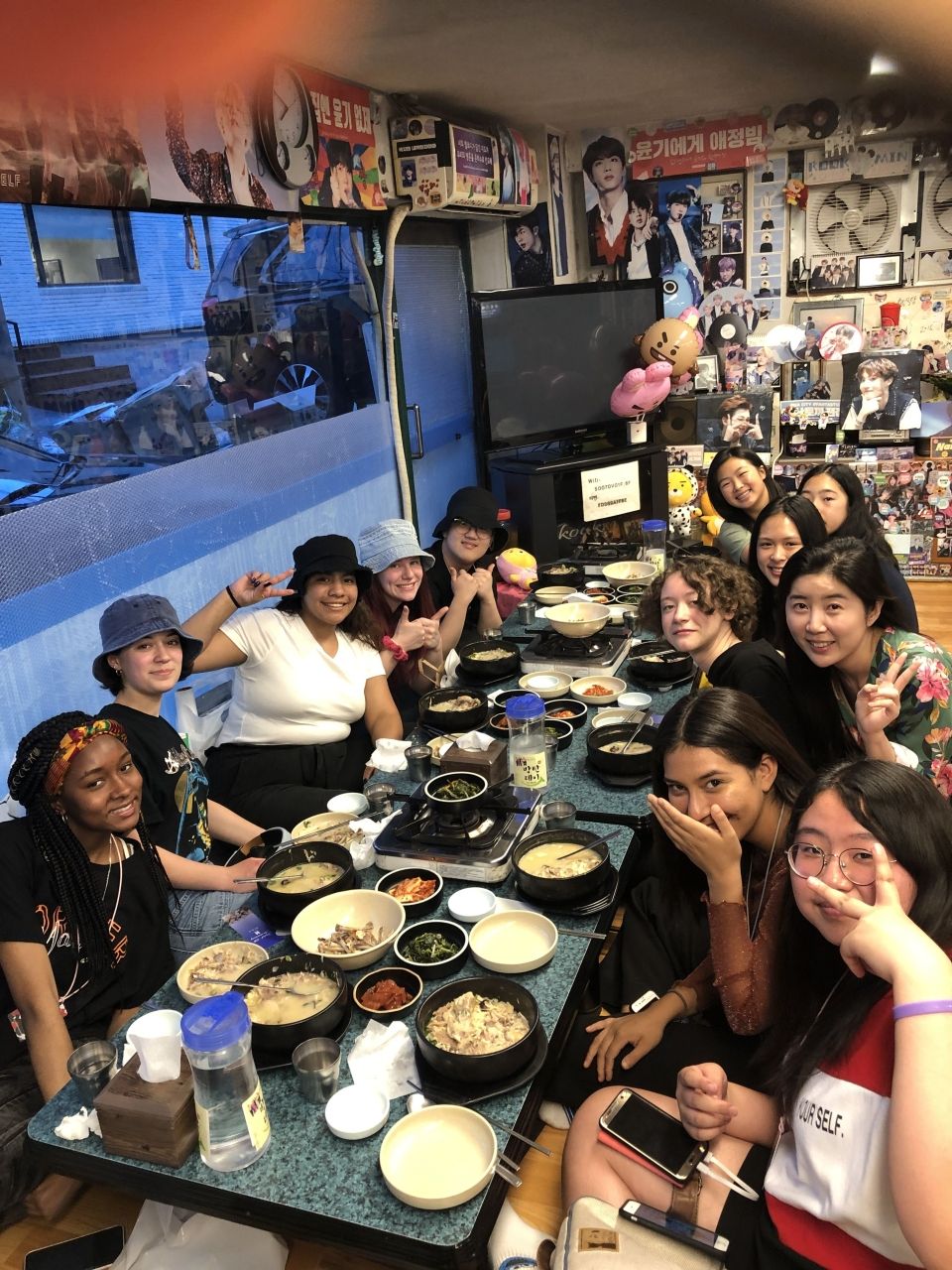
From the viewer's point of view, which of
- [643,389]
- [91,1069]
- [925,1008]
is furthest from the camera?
[643,389]

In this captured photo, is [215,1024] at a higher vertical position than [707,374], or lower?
lower

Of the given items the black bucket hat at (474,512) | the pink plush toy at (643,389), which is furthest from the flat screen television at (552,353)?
the black bucket hat at (474,512)

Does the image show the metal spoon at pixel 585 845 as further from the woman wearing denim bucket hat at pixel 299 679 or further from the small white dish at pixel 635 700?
the woman wearing denim bucket hat at pixel 299 679

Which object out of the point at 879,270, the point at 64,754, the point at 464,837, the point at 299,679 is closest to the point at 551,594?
the point at 299,679

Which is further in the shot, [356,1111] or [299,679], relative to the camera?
[299,679]

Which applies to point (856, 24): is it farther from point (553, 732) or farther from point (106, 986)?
point (106, 986)

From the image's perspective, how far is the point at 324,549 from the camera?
285 centimetres

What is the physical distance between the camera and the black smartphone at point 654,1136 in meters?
1.49

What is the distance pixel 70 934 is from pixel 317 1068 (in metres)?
0.80

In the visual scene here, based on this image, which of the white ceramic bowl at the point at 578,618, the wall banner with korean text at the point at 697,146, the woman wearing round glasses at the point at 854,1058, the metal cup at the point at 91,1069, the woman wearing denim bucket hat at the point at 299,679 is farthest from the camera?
the wall banner with korean text at the point at 697,146

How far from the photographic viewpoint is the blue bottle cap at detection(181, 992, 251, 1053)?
4.12 feet

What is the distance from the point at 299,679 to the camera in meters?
2.93

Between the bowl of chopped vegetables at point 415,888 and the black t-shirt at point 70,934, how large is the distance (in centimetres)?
60

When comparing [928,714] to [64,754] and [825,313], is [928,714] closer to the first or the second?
[64,754]
